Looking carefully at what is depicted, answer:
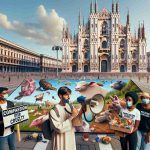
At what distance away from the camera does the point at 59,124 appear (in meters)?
2.70

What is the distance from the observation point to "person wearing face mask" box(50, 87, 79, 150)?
106 inches

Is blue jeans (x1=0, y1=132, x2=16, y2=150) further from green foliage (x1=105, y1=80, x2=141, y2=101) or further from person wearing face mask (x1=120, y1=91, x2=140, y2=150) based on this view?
green foliage (x1=105, y1=80, x2=141, y2=101)

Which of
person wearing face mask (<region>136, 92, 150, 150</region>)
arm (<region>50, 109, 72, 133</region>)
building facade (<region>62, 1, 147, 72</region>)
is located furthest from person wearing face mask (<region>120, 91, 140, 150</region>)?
building facade (<region>62, 1, 147, 72</region>)

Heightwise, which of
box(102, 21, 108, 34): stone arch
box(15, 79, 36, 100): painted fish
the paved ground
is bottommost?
the paved ground

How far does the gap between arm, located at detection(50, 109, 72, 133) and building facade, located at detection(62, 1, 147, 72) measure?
1786 inches

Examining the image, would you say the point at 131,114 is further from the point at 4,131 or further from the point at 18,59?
the point at 18,59

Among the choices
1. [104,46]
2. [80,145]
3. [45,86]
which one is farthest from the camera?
[104,46]

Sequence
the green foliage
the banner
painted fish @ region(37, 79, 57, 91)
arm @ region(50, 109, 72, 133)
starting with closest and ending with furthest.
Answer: arm @ region(50, 109, 72, 133) < the banner < the green foliage < painted fish @ region(37, 79, 57, 91)

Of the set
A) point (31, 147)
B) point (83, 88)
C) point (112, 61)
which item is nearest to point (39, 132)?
point (31, 147)

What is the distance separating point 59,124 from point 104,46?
48901mm

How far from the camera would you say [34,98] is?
5.48m

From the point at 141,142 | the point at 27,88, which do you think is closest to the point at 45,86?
the point at 27,88

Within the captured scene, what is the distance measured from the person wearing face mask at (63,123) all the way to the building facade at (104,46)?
45.3 meters

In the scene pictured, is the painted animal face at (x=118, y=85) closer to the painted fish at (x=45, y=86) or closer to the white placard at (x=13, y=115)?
the painted fish at (x=45, y=86)
